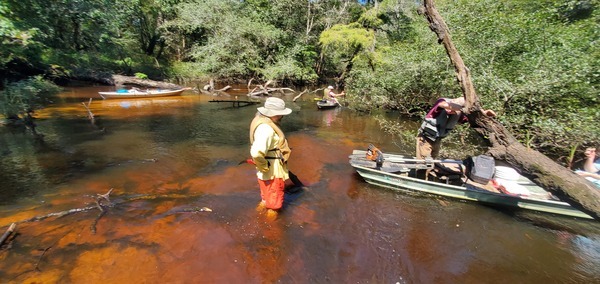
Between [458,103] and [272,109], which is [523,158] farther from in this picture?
[272,109]

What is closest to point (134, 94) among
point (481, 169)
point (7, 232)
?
point (7, 232)

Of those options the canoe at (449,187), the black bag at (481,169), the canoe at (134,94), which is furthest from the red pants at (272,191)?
the canoe at (134,94)

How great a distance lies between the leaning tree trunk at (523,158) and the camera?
3.86 metres

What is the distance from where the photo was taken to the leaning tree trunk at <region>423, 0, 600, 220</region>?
386cm

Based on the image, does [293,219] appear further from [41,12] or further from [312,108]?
[312,108]

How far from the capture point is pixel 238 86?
27766 millimetres

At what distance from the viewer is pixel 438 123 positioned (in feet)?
21.5

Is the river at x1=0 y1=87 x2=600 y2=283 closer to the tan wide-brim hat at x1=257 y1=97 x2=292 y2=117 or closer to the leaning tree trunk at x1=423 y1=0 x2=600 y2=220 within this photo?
the leaning tree trunk at x1=423 y1=0 x2=600 y2=220

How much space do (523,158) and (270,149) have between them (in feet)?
13.9

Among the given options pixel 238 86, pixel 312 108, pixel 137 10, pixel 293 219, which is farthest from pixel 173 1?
pixel 293 219

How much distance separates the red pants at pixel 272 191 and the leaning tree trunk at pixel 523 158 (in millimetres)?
3810

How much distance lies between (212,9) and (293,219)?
25.7 meters

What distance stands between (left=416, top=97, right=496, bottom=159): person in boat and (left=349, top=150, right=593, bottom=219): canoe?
52 centimetres

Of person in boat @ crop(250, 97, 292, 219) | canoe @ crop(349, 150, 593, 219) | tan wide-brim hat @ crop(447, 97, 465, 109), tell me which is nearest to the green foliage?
person in boat @ crop(250, 97, 292, 219)
